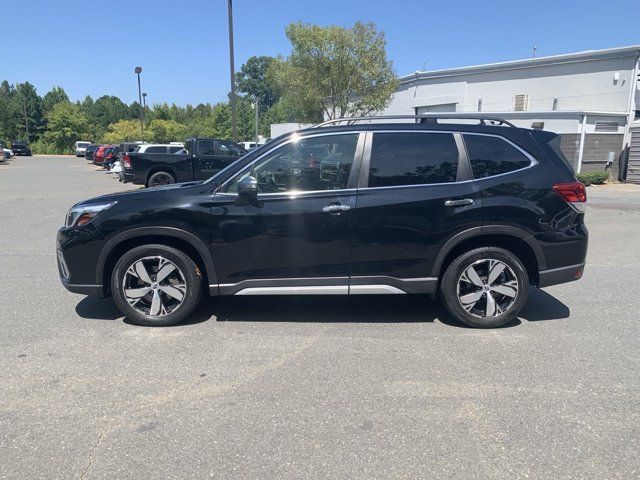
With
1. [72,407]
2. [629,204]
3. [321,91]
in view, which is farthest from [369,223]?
[321,91]

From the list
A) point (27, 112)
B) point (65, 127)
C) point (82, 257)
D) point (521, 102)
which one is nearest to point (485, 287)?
point (82, 257)

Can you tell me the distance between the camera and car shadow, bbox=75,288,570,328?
194 inches

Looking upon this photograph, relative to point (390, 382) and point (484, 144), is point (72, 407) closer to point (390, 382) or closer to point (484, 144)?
point (390, 382)

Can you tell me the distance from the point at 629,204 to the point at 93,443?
16.8 meters

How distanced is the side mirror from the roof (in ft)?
79.5

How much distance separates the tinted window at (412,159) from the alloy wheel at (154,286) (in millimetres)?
2067

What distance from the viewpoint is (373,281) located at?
4.56 metres

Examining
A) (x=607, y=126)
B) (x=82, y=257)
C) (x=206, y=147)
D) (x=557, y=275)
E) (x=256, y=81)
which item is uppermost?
(x=256, y=81)

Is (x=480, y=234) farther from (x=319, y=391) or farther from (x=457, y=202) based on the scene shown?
(x=319, y=391)

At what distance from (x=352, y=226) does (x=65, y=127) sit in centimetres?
7727

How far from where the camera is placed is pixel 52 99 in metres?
87.8

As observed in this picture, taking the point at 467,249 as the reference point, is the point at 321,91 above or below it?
above

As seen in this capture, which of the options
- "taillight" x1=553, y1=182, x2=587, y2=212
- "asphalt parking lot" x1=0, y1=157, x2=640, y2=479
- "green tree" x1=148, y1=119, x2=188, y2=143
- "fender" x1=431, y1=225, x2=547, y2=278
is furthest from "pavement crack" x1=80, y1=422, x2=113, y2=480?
"green tree" x1=148, y1=119, x2=188, y2=143

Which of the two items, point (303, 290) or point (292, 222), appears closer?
point (292, 222)
